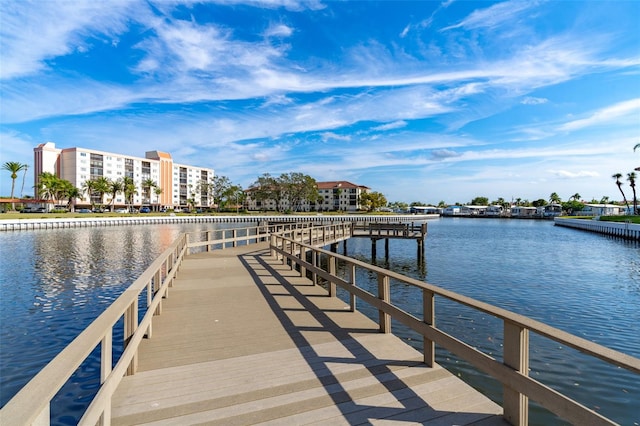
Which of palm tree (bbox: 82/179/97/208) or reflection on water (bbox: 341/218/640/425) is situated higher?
palm tree (bbox: 82/179/97/208)

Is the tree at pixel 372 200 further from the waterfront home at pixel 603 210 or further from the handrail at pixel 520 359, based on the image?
the handrail at pixel 520 359

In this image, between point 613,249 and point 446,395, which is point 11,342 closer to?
point 446,395

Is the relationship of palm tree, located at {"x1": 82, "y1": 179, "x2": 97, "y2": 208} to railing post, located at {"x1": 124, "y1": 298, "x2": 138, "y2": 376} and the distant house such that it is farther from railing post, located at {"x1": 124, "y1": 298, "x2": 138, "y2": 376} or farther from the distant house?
the distant house

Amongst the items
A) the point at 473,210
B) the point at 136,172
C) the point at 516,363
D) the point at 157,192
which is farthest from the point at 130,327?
the point at 473,210

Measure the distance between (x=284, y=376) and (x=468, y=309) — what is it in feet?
33.9

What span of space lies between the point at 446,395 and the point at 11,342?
1068 centimetres

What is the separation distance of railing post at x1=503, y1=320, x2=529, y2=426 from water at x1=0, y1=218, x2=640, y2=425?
11.5ft

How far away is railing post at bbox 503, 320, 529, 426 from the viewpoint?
10.7 ft

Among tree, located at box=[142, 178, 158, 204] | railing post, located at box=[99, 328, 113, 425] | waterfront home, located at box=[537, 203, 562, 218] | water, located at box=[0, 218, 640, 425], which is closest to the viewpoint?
railing post, located at box=[99, 328, 113, 425]

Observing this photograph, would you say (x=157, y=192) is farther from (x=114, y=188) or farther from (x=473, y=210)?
(x=473, y=210)

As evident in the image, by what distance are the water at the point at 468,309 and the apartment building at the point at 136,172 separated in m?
97.3

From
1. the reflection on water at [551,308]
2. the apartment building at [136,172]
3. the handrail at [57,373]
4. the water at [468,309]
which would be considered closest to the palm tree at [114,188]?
the apartment building at [136,172]

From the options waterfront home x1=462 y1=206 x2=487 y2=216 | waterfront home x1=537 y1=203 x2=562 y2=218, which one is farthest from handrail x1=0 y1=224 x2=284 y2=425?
waterfront home x1=462 y1=206 x2=487 y2=216

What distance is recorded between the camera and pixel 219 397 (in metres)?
4.12
